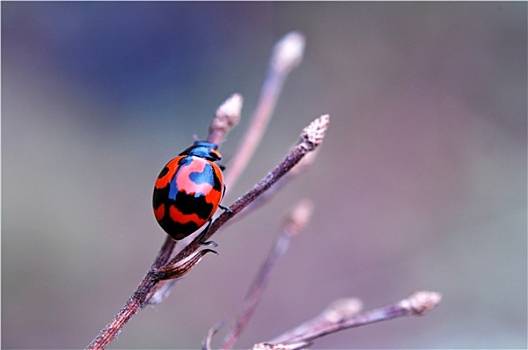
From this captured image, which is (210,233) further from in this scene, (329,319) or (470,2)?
(470,2)

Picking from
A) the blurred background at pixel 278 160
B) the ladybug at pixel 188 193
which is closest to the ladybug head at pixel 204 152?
the ladybug at pixel 188 193

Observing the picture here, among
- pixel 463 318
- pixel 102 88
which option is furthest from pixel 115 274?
pixel 463 318

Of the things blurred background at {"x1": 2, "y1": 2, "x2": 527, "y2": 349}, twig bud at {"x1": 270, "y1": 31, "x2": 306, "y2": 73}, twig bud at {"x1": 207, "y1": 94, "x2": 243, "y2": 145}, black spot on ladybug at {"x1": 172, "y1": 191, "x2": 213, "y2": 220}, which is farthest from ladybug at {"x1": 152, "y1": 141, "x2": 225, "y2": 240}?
blurred background at {"x1": 2, "y1": 2, "x2": 527, "y2": 349}

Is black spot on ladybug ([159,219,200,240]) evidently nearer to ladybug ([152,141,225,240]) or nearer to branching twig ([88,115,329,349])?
ladybug ([152,141,225,240])

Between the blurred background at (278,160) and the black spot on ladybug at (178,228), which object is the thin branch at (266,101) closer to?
the black spot on ladybug at (178,228)

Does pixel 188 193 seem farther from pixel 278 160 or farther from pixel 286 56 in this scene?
pixel 278 160

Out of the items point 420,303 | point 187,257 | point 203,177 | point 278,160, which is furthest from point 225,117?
point 278,160

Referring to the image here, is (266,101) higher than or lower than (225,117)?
Result: higher
